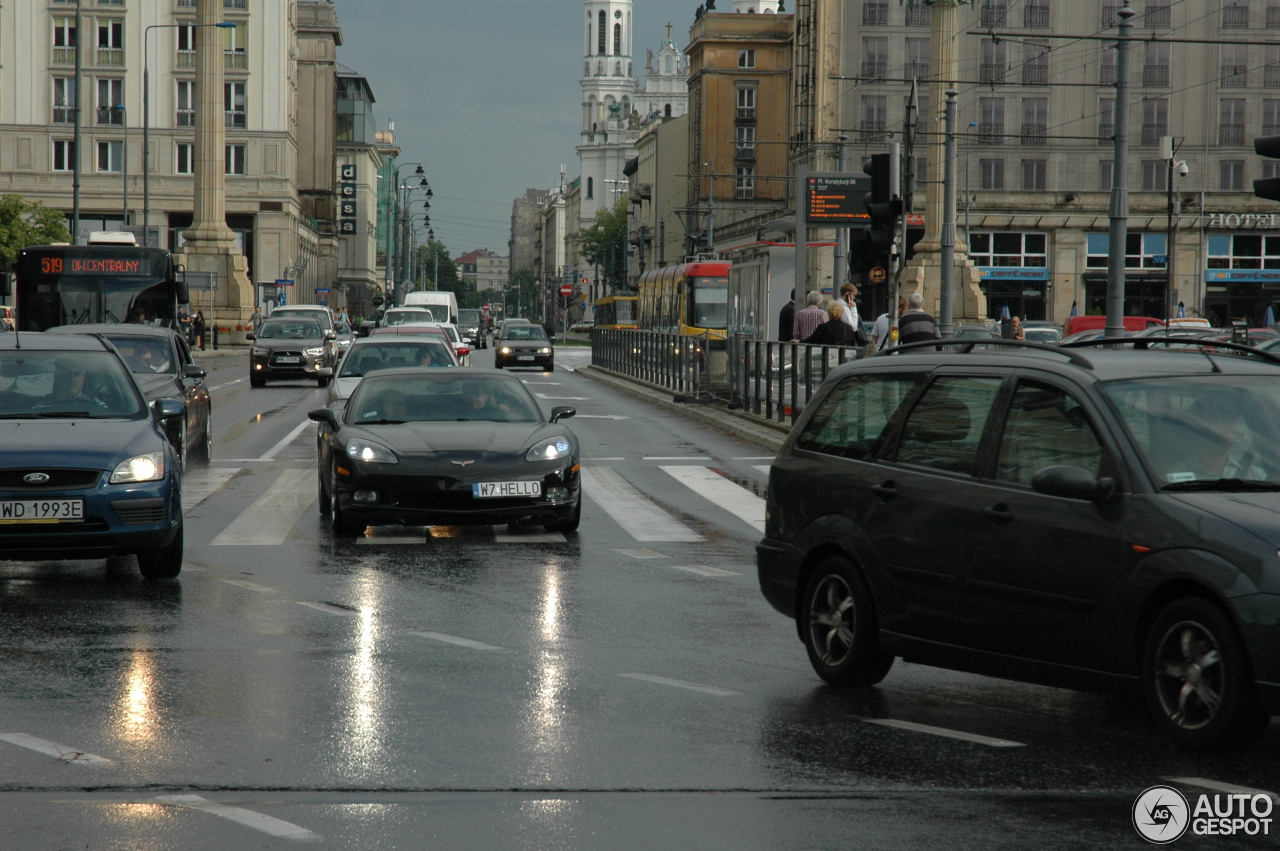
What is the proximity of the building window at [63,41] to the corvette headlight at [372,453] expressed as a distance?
83686 mm

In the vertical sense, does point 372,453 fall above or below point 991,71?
below

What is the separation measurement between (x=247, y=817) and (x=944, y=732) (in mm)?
2642

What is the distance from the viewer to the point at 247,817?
5.00m

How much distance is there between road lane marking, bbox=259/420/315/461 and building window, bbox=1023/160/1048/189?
61.9 metres

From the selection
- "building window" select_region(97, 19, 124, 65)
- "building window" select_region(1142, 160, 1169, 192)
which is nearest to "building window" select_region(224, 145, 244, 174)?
"building window" select_region(97, 19, 124, 65)

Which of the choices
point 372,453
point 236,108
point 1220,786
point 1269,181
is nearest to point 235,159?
point 236,108

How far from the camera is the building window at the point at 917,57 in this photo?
84.4 meters

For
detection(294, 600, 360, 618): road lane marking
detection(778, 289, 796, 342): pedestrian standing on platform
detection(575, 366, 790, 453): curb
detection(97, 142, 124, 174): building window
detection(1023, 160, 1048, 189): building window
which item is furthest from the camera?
detection(97, 142, 124, 174): building window

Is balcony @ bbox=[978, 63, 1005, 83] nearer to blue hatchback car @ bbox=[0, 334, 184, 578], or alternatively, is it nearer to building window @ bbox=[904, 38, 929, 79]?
building window @ bbox=[904, 38, 929, 79]

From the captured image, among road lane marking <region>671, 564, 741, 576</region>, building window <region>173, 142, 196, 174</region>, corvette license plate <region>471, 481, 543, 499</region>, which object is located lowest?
road lane marking <region>671, 564, 741, 576</region>

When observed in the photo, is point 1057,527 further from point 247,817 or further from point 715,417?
point 715,417

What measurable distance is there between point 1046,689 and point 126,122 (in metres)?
88.3

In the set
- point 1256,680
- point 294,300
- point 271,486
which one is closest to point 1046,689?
point 1256,680

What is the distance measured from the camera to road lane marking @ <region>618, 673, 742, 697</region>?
696 centimetres
